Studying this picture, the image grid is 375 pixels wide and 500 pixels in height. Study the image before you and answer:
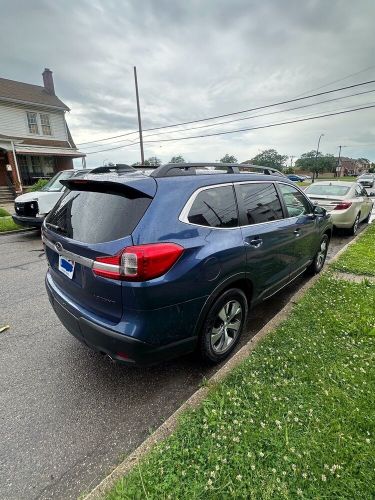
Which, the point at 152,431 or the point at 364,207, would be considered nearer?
the point at 152,431

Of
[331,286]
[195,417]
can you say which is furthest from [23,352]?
[331,286]

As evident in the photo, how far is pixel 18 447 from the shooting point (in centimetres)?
192

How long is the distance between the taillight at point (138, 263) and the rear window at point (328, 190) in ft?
23.7

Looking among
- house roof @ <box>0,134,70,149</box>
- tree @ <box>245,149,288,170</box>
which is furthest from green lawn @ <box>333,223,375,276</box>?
tree @ <box>245,149,288,170</box>

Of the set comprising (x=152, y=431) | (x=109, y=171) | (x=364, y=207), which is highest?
(x=109, y=171)

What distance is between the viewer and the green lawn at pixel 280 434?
5.17ft

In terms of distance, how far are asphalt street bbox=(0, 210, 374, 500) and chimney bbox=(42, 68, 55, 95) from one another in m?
24.9

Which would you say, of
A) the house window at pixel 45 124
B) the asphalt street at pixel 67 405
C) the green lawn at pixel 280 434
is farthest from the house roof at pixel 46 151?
the green lawn at pixel 280 434

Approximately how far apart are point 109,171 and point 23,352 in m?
2.09

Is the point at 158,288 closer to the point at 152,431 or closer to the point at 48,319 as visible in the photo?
the point at 152,431

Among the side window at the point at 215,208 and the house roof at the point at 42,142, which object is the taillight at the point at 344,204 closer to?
the side window at the point at 215,208

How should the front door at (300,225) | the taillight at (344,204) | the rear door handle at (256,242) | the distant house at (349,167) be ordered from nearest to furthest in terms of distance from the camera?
the rear door handle at (256,242), the front door at (300,225), the taillight at (344,204), the distant house at (349,167)

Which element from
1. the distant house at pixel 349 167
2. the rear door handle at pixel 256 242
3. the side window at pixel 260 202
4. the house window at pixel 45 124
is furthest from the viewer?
the distant house at pixel 349 167

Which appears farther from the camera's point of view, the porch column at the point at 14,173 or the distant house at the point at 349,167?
the distant house at the point at 349,167
